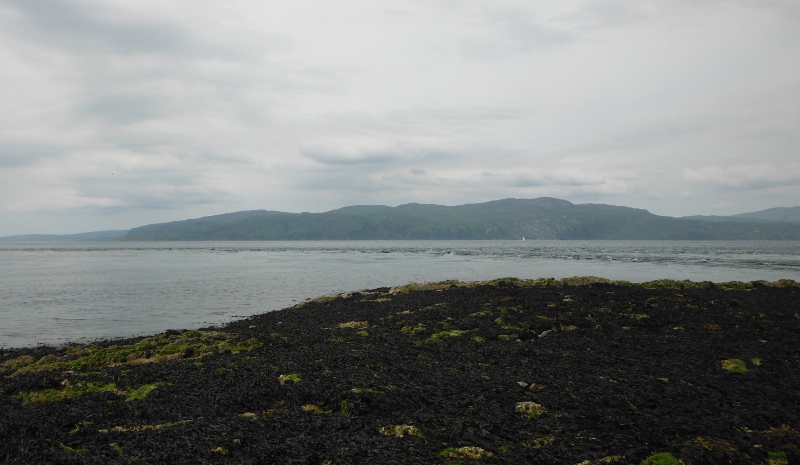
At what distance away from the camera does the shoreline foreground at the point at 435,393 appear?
8.36 meters

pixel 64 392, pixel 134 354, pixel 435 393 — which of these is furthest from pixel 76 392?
pixel 435 393

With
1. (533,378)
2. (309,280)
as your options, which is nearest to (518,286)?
(533,378)

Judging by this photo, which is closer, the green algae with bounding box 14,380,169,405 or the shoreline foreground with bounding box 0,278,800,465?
the shoreline foreground with bounding box 0,278,800,465

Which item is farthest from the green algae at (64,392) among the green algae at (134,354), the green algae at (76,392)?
the green algae at (134,354)

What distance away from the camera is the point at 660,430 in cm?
898

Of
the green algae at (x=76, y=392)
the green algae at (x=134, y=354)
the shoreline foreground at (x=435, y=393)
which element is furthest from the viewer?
the green algae at (x=134, y=354)

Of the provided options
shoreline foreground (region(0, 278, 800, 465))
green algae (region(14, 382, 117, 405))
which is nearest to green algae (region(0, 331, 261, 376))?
shoreline foreground (region(0, 278, 800, 465))

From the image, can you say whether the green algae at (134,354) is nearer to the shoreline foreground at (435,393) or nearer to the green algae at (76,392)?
the shoreline foreground at (435,393)

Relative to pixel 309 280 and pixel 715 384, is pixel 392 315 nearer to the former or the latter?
pixel 715 384

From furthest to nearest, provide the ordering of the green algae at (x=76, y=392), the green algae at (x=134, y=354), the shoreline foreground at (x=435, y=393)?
1. the green algae at (x=134, y=354)
2. the green algae at (x=76, y=392)
3. the shoreline foreground at (x=435, y=393)

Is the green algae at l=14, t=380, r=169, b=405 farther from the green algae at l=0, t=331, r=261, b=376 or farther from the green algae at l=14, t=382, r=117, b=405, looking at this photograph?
the green algae at l=0, t=331, r=261, b=376

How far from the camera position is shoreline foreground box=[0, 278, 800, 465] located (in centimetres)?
836

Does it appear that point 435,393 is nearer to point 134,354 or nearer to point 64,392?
point 64,392

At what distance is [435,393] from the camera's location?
11.8 metres
